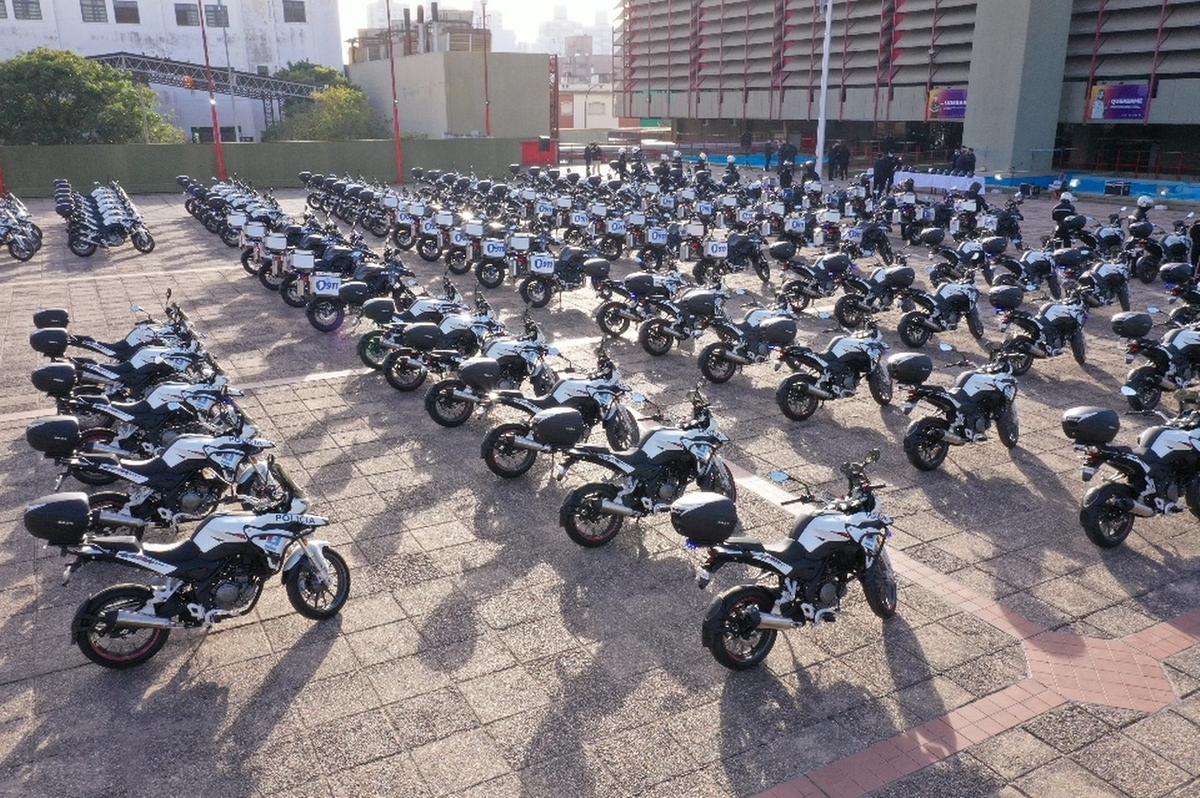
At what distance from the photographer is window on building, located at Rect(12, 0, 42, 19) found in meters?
58.3

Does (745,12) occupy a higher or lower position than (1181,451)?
higher

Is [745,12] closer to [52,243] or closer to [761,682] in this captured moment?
[52,243]

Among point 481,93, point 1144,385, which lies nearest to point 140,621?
point 1144,385

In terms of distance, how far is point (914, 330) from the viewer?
43.5 feet

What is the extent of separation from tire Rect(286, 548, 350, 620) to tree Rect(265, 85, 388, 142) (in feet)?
158

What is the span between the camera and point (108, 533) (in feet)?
23.7

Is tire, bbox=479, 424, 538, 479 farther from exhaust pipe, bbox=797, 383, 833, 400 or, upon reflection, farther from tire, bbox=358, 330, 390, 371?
tire, bbox=358, 330, 390, 371

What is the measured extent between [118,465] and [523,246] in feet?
32.2

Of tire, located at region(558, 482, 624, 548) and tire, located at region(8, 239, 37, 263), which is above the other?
tire, located at region(8, 239, 37, 263)

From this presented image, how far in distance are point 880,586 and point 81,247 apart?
19.9m

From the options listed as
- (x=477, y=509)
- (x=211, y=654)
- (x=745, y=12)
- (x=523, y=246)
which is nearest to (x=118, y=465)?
(x=211, y=654)

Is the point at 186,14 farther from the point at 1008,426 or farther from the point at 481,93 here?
the point at 1008,426

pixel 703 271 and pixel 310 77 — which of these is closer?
pixel 703 271

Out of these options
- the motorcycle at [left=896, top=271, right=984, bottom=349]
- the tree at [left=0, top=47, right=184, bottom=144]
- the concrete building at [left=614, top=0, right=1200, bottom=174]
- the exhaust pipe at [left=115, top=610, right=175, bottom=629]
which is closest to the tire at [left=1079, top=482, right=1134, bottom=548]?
the motorcycle at [left=896, top=271, right=984, bottom=349]
